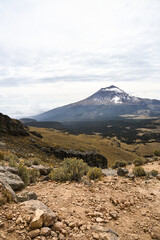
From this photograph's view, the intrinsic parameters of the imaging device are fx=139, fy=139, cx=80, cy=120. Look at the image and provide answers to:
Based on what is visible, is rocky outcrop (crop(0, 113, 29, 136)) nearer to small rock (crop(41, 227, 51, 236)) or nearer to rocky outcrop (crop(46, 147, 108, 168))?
rocky outcrop (crop(46, 147, 108, 168))

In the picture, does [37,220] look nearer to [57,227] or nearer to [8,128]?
[57,227]

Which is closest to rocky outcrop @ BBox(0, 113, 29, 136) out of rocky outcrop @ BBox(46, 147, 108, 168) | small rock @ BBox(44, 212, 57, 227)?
rocky outcrop @ BBox(46, 147, 108, 168)

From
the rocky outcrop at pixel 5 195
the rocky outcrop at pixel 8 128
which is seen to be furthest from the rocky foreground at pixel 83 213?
the rocky outcrop at pixel 8 128

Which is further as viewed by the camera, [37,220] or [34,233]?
[37,220]

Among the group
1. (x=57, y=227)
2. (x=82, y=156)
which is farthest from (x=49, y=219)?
(x=82, y=156)

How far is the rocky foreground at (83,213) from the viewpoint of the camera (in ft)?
10.5

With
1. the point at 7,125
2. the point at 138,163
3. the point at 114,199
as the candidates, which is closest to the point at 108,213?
the point at 114,199

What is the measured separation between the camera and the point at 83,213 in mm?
4410

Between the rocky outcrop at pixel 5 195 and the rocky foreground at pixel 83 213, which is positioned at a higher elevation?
the rocky outcrop at pixel 5 195

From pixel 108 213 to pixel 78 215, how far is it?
39.3 inches

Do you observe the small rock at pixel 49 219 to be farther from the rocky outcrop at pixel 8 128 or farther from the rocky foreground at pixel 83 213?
the rocky outcrop at pixel 8 128

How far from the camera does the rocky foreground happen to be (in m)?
3.21

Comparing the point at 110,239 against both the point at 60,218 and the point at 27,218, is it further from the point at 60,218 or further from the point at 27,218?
the point at 27,218

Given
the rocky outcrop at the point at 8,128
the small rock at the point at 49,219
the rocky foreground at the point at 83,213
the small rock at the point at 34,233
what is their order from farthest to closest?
the rocky outcrop at the point at 8,128 < the small rock at the point at 49,219 < the rocky foreground at the point at 83,213 < the small rock at the point at 34,233
